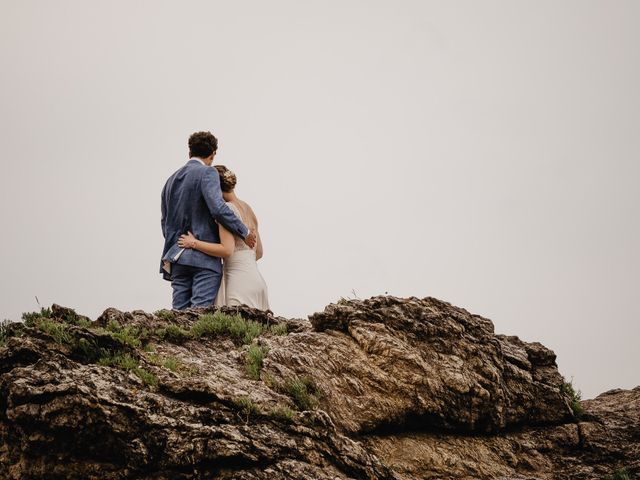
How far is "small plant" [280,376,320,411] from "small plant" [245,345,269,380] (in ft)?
1.28

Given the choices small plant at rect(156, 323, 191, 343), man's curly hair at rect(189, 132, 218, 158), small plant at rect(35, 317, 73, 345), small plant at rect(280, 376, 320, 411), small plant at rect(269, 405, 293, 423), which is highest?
man's curly hair at rect(189, 132, 218, 158)

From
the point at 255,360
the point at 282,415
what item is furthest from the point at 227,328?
the point at 282,415

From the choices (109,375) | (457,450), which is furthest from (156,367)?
(457,450)

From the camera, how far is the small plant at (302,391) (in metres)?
7.96

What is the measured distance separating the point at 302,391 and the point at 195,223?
5.46 meters

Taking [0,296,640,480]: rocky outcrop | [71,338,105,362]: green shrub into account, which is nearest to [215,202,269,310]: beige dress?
[0,296,640,480]: rocky outcrop

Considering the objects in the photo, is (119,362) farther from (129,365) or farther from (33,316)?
(33,316)

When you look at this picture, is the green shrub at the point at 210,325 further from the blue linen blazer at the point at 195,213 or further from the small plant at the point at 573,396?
the small plant at the point at 573,396

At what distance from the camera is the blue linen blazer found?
40.5 feet

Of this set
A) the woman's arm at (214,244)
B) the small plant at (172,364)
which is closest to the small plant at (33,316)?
the small plant at (172,364)

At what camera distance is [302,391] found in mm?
8039

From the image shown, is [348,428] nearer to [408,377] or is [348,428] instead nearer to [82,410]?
[408,377]

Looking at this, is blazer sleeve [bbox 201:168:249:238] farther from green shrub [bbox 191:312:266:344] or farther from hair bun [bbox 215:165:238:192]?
green shrub [bbox 191:312:266:344]

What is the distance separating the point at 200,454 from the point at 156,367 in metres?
1.56
